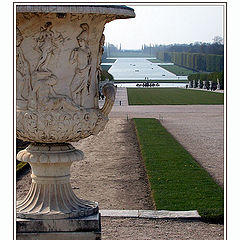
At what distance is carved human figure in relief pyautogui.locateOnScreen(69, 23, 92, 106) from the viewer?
3.30 metres

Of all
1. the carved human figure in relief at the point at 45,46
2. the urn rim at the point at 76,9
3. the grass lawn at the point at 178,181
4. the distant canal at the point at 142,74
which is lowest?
the grass lawn at the point at 178,181

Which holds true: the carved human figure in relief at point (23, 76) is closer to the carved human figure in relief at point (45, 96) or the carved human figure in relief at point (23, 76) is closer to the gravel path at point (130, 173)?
the carved human figure in relief at point (45, 96)

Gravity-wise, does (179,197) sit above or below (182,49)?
below

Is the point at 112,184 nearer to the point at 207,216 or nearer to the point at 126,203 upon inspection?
the point at 126,203

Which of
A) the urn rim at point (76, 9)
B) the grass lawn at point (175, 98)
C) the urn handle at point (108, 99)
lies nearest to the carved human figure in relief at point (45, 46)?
the urn rim at point (76, 9)

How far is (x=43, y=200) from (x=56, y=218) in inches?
5.3

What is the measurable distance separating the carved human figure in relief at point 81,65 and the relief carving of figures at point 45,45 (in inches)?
4.0

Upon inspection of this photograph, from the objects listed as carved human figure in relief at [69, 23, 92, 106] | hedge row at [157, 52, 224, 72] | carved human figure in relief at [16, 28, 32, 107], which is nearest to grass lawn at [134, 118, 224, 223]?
carved human figure in relief at [69, 23, 92, 106]

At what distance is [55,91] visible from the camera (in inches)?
129

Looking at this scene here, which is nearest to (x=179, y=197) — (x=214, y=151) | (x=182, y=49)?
(x=214, y=151)

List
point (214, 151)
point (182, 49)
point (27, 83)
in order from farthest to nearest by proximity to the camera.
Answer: point (182, 49), point (214, 151), point (27, 83)

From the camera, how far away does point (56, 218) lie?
3.38 m

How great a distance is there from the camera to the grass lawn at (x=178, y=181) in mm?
6816

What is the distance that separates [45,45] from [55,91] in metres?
0.23
